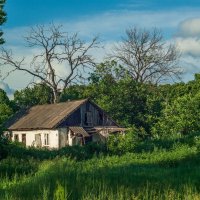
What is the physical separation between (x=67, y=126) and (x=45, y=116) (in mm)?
3612

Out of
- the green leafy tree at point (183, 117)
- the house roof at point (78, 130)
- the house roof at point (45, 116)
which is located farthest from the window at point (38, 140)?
the green leafy tree at point (183, 117)

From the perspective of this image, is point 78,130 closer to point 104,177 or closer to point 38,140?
point 38,140

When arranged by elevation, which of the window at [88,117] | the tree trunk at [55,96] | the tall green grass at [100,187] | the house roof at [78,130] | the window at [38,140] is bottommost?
the tall green grass at [100,187]

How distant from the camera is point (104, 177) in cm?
1558

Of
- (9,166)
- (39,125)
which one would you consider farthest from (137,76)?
(9,166)

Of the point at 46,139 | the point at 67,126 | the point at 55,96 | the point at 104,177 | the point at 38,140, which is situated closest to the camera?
the point at 104,177

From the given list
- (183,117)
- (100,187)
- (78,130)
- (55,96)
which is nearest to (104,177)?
(100,187)

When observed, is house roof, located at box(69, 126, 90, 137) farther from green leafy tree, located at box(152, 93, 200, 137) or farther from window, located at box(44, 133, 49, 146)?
green leafy tree, located at box(152, 93, 200, 137)

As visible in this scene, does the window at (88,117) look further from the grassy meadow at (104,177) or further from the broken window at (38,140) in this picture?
the grassy meadow at (104,177)

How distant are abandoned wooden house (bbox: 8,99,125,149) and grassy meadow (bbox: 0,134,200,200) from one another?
16.8 m

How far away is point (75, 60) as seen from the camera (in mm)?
63281

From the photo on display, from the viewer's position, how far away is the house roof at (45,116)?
167ft

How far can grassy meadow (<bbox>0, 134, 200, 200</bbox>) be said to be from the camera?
1198 cm

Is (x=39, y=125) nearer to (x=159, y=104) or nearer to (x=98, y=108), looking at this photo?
(x=98, y=108)
